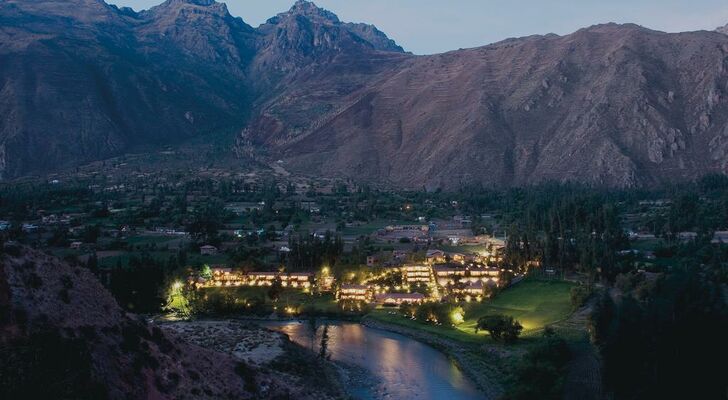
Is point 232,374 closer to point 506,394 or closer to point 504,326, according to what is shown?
point 506,394

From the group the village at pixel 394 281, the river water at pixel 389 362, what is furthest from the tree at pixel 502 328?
the village at pixel 394 281

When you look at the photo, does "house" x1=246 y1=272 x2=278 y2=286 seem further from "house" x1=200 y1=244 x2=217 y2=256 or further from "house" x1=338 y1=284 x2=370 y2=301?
"house" x1=200 y1=244 x2=217 y2=256

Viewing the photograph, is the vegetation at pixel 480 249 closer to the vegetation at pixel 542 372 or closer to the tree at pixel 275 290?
the vegetation at pixel 542 372

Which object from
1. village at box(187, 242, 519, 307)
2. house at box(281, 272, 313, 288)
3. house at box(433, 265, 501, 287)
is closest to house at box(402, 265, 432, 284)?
village at box(187, 242, 519, 307)

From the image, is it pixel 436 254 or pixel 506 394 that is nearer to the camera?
pixel 506 394

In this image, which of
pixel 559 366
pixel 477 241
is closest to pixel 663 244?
pixel 477 241

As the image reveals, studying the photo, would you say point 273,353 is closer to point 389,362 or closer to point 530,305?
point 389,362

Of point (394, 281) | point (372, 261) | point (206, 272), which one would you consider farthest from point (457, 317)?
point (206, 272)
